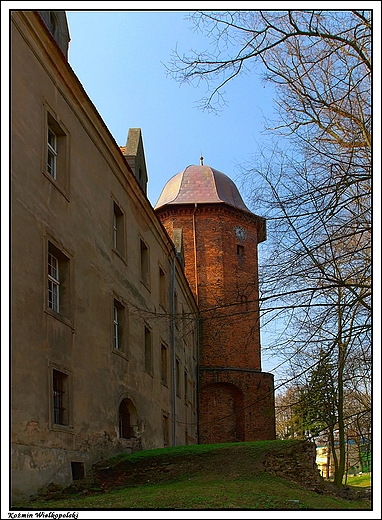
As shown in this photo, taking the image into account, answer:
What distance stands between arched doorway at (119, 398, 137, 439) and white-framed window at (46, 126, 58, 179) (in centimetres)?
720

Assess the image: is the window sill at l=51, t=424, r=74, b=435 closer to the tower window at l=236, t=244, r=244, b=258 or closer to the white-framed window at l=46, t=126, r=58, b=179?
the white-framed window at l=46, t=126, r=58, b=179

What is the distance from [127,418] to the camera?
19078mm

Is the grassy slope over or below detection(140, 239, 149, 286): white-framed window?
below

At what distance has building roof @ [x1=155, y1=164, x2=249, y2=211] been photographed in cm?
3838

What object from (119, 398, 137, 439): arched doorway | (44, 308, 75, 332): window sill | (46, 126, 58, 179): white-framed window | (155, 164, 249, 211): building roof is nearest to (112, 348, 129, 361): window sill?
(119, 398, 137, 439): arched doorway

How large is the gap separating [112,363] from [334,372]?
8.28 metres

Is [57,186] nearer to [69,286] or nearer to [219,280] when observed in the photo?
[69,286]

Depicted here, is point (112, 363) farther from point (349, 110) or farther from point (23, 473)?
point (349, 110)

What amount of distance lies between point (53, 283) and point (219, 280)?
74.6 ft

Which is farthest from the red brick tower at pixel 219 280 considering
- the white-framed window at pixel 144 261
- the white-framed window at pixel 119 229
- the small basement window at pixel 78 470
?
the small basement window at pixel 78 470

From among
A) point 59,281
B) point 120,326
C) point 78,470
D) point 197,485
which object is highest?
point 59,281

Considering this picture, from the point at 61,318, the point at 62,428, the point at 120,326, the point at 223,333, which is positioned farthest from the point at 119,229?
the point at 223,333

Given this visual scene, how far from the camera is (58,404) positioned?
13.7 metres

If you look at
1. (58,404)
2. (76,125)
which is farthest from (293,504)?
(76,125)
